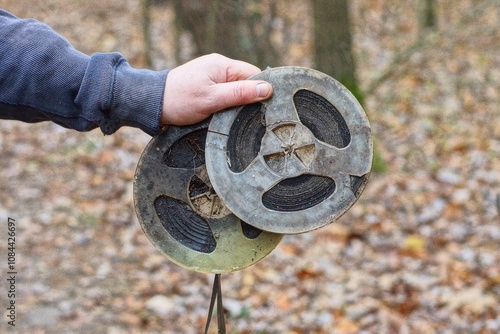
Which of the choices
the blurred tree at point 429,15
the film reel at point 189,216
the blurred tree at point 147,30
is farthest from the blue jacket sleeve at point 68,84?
the blurred tree at point 429,15

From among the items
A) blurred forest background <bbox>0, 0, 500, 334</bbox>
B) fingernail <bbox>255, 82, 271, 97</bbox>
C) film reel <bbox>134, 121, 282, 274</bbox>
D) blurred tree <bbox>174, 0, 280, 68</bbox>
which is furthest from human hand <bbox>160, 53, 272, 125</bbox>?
blurred tree <bbox>174, 0, 280, 68</bbox>

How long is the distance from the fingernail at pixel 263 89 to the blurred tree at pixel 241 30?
4.79 meters

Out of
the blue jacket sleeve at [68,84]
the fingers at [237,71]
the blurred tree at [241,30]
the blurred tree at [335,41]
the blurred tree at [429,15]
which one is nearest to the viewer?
the blue jacket sleeve at [68,84]

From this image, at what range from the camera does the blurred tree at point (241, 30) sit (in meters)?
7.04

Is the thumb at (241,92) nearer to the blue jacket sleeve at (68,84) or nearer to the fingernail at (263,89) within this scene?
the fingernail at (263,89)

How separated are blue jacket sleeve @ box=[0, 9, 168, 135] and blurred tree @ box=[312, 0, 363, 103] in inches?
191

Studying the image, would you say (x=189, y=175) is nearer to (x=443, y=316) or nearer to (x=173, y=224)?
(x=173, y=224)

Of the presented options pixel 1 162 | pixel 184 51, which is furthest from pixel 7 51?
pixel 184 51

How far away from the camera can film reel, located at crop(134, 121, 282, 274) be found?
96.4 inches

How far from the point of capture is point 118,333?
456 centimetres

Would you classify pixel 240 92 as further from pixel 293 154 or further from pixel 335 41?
pixel 335 41

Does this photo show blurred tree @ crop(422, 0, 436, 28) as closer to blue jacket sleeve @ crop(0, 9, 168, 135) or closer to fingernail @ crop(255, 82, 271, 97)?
fingernail @ crop(255, 82, 271, 97)

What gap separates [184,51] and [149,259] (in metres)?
6.37

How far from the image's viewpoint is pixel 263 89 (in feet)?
7.35
